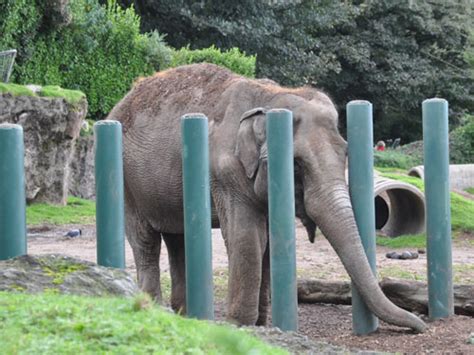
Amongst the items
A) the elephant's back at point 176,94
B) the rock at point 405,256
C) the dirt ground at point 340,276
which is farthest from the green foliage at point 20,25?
the elephant's back at point 176,94

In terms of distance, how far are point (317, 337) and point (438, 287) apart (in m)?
0.98

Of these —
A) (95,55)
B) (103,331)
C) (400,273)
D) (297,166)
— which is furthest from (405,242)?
(95,55)

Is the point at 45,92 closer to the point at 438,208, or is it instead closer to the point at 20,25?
the point at 20,25

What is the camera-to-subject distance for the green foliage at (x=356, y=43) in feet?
117

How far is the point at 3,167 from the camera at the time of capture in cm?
696

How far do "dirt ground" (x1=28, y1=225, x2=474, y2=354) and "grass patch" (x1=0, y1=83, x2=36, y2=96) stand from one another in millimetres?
2208

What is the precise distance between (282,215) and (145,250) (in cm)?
279

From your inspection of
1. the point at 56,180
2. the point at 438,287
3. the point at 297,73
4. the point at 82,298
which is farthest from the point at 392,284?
the point at 297,73

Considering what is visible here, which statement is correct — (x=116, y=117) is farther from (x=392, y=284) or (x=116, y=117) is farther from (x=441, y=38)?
(x=441, y=38)

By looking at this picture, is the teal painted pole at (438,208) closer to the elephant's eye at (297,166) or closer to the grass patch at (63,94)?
the elephant's eye at (297,166)

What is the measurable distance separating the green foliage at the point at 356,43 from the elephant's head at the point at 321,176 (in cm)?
2651

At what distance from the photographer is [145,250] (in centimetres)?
1009

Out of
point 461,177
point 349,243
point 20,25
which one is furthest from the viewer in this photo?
point 461,177

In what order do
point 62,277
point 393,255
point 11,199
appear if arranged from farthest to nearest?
point 393,255 < point 11,199 < point 62,277
